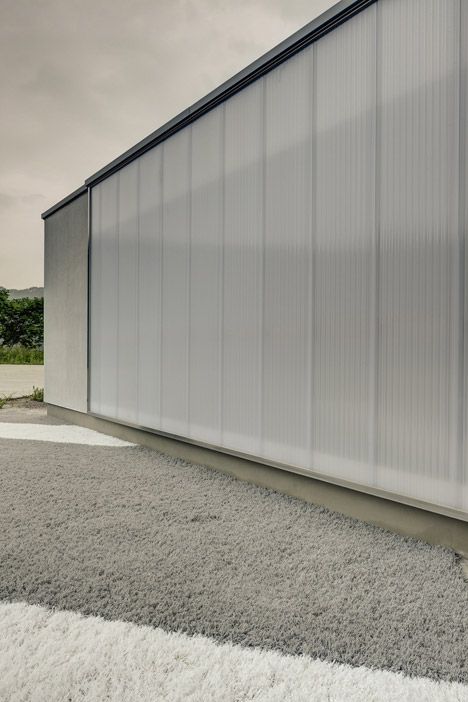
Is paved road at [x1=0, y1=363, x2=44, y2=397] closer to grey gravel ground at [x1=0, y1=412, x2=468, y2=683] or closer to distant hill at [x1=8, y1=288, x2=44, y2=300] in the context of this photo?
distant hill at [x1=8, y1=288, x2=44, y2=300]

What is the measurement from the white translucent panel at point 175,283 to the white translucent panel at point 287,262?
3.19 feet

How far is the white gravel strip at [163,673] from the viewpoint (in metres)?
1.40

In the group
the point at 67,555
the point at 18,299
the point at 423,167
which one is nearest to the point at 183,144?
the point at 423,167

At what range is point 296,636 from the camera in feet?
5.48

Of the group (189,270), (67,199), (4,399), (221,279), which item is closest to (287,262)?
(221,279)

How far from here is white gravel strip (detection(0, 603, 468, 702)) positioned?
1.40 m

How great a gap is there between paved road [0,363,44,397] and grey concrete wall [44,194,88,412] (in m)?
1.83

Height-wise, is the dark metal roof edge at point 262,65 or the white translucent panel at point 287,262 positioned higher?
the dark metal roof edge at point 262,65

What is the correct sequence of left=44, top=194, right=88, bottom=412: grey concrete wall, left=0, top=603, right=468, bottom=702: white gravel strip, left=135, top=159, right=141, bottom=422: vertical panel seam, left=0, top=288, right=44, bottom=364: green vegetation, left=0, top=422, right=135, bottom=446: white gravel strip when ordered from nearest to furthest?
left=0, top=603, right=468, bottom=702: white gravel strip
left=135, top=159, right=141, bottom=422: vertical panel seam
left=0, top=422, right=135, bottom=446: white gravel strip
left=44, top=194, right=88, bottom=412: grey concrete wall
left=0, top=288, right=44, bottom=364: green vegetation

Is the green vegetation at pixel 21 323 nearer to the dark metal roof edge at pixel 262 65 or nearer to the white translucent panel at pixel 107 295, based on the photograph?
the white translucent panel at pixel 107 295

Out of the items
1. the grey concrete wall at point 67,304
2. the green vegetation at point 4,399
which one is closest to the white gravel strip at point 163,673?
the grey concrete wall at point 67,304

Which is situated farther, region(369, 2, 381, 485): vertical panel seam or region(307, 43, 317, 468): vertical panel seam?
region(307, 43, 317, 468): vertical panel seam

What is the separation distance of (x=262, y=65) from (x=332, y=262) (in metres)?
1.42

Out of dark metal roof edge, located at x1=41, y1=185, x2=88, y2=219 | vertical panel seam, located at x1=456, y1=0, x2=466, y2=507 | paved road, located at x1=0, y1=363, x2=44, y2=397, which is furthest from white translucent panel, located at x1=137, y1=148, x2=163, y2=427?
paved road, located at x1=0, y1=363, x2=44, y2=397
